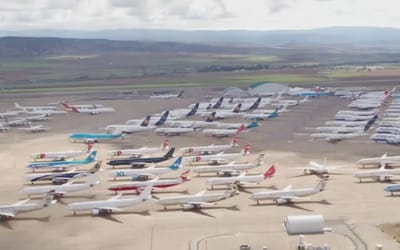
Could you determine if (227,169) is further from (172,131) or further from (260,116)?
(260,116)

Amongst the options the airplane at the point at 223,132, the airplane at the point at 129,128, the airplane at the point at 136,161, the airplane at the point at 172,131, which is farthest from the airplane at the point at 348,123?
the airplane at the point at 136,161

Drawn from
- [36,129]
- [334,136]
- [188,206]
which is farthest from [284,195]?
[36,129]

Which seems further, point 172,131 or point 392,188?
point 172,131

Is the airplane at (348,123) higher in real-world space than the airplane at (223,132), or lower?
higher

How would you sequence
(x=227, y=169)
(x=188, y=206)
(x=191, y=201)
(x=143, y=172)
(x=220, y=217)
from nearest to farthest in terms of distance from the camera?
(x=220, y=217) → (x=191, y=201) → (x=188, y=206) → (x=143, y=172) → (x=227, y=169)

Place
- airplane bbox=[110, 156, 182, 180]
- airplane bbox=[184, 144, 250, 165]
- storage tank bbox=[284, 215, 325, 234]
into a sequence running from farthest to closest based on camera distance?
1. airplane bbox=[184, 144, 250, 165]
2. airplane bbox=[110, 156, 182, 180]
3. storage tank bbox=[284, 215, 325, 234]

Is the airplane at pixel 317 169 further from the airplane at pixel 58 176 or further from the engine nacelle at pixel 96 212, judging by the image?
the engine nacelle at pixel 96 212

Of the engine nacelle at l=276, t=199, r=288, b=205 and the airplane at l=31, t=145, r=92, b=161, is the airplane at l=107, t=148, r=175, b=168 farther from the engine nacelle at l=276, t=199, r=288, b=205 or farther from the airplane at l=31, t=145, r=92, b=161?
the engine nacelle at l=276, t=199, r=288, b=205

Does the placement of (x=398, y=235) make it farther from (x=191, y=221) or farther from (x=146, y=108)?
(x=146, y=108)

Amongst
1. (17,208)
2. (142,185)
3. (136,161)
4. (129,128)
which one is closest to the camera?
(17,208)

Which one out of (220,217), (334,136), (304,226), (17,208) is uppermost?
(334,136)

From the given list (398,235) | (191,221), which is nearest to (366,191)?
(398,235)

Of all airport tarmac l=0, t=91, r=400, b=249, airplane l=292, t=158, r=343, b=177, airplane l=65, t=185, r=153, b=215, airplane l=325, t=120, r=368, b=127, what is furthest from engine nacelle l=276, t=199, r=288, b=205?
airplane l=325, t=120, r=368, b=127
